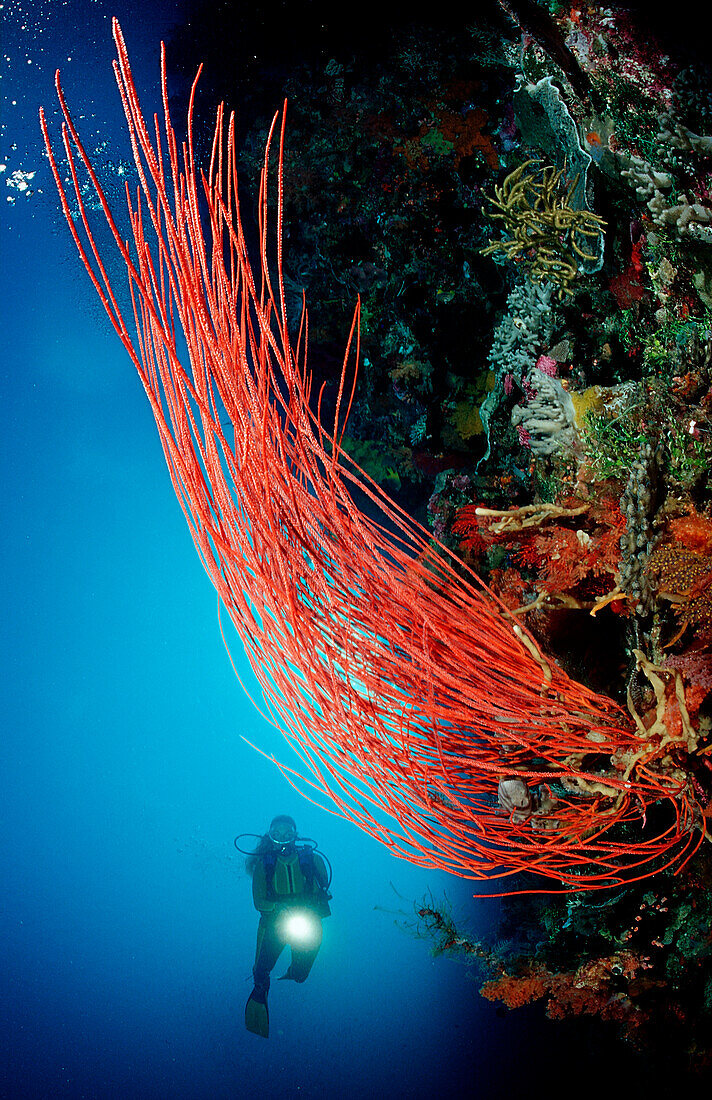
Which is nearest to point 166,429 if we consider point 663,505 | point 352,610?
point 352,610

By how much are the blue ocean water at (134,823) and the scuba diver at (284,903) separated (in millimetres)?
982

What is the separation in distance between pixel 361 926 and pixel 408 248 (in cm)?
1033

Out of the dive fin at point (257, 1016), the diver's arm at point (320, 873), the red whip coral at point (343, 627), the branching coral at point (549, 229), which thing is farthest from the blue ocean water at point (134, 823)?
the red whip coral at point (343, 627)

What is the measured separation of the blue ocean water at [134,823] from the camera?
18.3 ft

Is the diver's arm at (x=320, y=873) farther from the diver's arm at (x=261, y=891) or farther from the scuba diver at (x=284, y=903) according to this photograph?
the diver's arm at (x=261, y=891)

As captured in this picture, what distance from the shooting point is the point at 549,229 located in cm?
273

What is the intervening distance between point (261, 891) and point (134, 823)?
2334 millimetres

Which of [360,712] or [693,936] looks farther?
[693,936]

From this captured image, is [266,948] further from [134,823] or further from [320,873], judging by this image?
[134,823]

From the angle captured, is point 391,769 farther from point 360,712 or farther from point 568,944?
point 568,944

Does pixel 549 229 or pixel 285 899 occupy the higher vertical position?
pixel 549 229

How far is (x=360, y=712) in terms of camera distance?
83.0 inches

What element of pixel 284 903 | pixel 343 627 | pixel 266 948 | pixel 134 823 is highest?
pixel 343 627

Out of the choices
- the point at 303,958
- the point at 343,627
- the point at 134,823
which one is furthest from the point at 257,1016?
the point at 343,627
